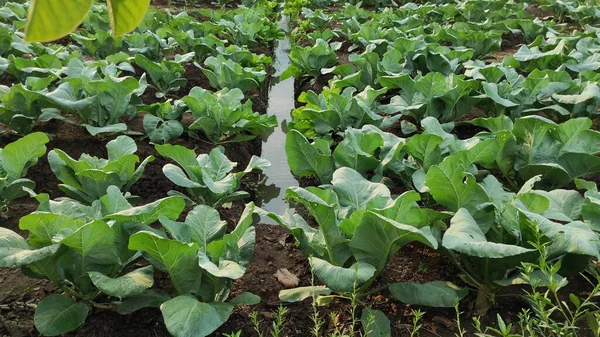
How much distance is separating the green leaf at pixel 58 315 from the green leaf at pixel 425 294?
1.15 metres

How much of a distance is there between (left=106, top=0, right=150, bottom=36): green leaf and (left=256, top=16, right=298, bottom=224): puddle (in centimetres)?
309

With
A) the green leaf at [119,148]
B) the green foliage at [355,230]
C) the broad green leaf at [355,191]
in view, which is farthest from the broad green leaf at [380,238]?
the green leaf at [119,148]

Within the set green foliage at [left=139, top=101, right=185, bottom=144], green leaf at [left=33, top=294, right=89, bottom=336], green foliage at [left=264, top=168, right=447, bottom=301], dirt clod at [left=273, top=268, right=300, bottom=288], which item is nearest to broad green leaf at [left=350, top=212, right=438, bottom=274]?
green foliage at [left=264, top=168, right=447, bottom=301]

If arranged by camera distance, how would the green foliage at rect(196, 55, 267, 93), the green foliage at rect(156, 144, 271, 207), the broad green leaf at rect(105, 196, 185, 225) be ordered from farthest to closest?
the green foliage at rect(196, 55, 267, 93) < the green foliage at rect(156, 144, 271, 207) < the broad green leaf at rect(105, 196, 185, 225)

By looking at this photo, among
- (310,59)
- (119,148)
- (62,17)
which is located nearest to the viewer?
(62,17)

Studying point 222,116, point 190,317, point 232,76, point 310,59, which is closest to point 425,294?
point 190,317

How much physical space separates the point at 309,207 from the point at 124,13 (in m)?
1.85

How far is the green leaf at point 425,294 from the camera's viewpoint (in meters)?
2.15

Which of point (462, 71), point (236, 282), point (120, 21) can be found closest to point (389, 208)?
point (236, 282)

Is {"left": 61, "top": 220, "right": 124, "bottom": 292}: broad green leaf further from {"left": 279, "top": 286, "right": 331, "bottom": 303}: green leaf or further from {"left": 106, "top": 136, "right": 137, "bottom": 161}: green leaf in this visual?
{"left": 106, "top": 136, "right": 137, "bottom": 161}: green leaf

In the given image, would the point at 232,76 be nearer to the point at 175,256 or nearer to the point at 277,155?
the point at 277,155

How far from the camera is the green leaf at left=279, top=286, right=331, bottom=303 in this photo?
224 cm

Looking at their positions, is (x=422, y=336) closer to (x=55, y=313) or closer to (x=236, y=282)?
(x=236, y=282)

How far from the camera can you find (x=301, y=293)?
2.26m
